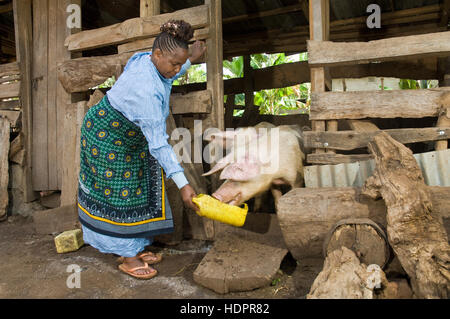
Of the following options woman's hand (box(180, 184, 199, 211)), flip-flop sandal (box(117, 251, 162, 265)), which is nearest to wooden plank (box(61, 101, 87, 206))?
flip-flop sandal (box(117, 251, 162, 265))

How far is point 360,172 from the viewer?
2.83m

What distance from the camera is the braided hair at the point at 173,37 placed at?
241 cm

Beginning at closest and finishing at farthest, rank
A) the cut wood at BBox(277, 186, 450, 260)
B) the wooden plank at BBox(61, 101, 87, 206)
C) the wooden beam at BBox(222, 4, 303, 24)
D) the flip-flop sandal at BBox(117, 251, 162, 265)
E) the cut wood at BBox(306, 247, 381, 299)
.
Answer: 1. the cut wood at BBox(306, 247, 381, 299)
2. the cut wood at BBox(277, 186, 450, 260)
3. the flip-flop sandal at BBox(117, 251, 162, 265)
4. the wooden plank at BBox(61, 101, 87, 206)
5. the wooden beam at BBox(222, 4, 303, 24)

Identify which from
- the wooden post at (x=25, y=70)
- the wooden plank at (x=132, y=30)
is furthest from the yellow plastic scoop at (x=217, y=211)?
the wooden post at (x=25, y=70)

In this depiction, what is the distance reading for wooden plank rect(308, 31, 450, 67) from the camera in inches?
106

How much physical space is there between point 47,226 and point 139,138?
200 centimetres

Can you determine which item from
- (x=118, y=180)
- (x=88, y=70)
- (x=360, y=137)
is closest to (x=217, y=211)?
(x=118, y=180)

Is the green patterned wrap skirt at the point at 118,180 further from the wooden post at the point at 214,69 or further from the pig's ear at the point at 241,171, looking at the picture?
the wooden post at the point at 214,69

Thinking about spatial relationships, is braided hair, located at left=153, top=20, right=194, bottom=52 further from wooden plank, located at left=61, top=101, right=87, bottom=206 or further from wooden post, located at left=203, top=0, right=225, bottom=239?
wooden plank, located at left=61, top=101, right=87, bottom=206

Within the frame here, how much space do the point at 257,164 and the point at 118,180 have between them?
1.17 metres

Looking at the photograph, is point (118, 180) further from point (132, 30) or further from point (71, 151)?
point (132, 30)

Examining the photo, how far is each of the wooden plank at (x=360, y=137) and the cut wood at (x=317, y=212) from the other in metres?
0.55

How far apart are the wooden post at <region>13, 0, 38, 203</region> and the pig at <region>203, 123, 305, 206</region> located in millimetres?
2910
